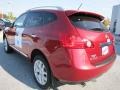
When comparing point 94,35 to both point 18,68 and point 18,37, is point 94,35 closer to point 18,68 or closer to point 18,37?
point 18,37

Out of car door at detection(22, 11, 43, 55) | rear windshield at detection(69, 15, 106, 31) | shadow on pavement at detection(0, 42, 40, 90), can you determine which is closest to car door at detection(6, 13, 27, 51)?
car door at detection(22, 11, 43, 55)

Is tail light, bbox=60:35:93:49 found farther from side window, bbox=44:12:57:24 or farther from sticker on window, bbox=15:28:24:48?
sticker on window, bbox=15:28:24:48

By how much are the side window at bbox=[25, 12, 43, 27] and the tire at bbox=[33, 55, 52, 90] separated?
797 millimetres

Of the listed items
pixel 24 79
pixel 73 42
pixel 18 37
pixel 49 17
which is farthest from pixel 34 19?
pixel 73 42

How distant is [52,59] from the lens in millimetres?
3801

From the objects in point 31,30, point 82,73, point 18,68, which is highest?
point 31,30

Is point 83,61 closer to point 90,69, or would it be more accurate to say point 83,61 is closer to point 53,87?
point 90,69

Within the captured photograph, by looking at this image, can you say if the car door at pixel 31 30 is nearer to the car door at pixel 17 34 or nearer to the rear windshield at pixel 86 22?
the car door at pixel 17 34

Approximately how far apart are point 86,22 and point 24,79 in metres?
2.15

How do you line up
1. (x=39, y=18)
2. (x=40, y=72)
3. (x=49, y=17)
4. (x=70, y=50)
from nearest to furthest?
(x=70, y=50) → (x=49, y=17) → (x=40, y=72) → (x=39, y=18)

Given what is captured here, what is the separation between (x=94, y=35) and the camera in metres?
3.76

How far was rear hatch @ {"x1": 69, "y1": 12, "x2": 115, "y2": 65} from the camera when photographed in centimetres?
365

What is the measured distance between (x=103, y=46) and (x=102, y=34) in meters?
0.25

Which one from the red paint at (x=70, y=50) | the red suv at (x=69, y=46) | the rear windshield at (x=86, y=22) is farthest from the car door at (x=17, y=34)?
the rear windshield at (x=86, y=22)
